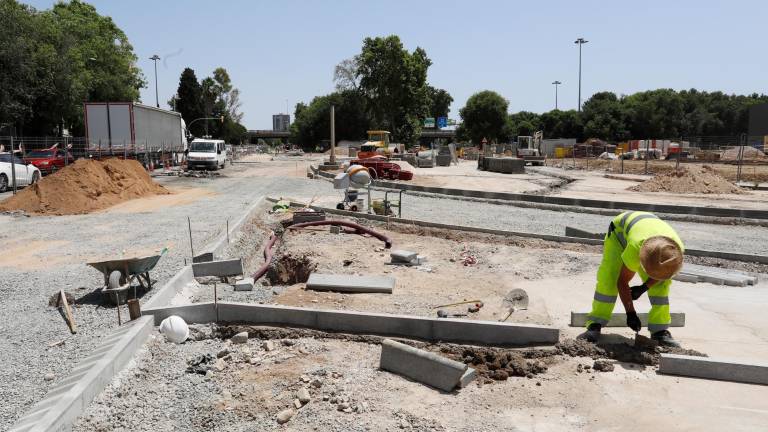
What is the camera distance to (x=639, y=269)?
5.29 metres

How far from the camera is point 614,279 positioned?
5.68 metres

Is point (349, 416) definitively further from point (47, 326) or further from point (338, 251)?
point (338, 251)

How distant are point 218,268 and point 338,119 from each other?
85.7 meters

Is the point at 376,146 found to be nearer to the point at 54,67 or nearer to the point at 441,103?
the point at 54,67

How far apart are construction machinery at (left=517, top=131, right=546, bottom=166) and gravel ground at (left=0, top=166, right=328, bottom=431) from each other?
104 feet

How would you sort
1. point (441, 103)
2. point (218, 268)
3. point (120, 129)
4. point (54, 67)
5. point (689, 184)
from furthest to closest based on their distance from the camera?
point (441, 103) → point (54, 67) → point (120, 129) → point (689, 184) → point (218, 268)

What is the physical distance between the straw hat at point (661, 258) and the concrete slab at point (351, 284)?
135 inches

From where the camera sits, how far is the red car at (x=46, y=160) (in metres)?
25.5

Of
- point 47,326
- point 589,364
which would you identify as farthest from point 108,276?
point 589,364

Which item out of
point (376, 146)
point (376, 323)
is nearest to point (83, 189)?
point (376, 323)

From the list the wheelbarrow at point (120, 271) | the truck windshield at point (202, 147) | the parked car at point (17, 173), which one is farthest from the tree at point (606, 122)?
the wheelbarrow at point (120, 271)

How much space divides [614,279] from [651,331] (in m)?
0.59

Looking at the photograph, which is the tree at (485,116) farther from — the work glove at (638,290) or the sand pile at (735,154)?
the work glove at (638,290)

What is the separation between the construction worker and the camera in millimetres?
4977
